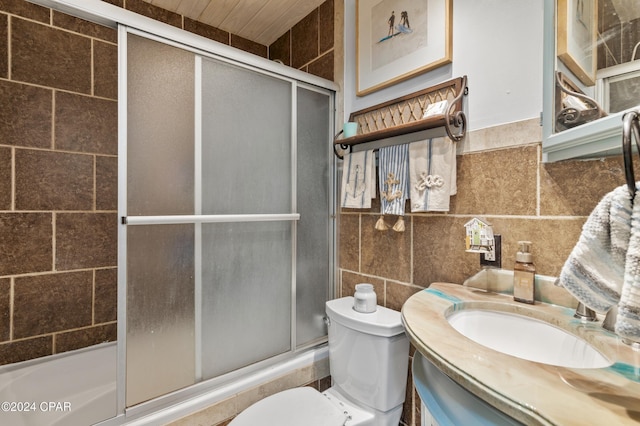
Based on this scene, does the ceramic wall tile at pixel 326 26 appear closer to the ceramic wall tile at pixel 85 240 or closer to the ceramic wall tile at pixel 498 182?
the ceramic wall tile at pixel 498 182

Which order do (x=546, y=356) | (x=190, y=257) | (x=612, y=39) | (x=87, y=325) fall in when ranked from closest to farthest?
(x=612, y=39) < (x=546, y=356) < (x=190, y=257) < (x=87, y=325)

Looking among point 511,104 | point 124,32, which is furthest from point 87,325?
point 511,104

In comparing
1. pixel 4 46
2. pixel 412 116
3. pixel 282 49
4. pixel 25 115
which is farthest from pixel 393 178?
pixel 4 46

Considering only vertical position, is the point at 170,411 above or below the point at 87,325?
below

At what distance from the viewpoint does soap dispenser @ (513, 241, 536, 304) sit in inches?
36.4

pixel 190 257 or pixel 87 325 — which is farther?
pixel 87 325

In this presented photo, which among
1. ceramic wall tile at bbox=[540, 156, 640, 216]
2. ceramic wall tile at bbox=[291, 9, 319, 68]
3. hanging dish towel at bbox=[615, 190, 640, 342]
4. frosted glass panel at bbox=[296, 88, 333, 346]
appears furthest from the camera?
ceramic wall tile at bbox=[291, 9, 319, 68]

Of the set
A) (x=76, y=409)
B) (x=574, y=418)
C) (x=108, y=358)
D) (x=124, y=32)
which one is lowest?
(x=76, y=409)

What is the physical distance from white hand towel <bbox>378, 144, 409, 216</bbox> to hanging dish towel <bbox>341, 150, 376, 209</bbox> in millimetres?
58

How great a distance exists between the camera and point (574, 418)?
0.38m

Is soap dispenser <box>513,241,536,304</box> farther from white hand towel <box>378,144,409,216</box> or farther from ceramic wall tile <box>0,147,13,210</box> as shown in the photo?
ceramic wall tile <box>0,147,13,210</box>

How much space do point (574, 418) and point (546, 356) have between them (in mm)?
513

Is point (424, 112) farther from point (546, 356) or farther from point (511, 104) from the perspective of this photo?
point (546, 356)

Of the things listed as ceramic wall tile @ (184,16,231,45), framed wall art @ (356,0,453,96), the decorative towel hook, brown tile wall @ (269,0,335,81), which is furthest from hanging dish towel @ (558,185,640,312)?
ceramic wall tile @ (184,16,231,45)
